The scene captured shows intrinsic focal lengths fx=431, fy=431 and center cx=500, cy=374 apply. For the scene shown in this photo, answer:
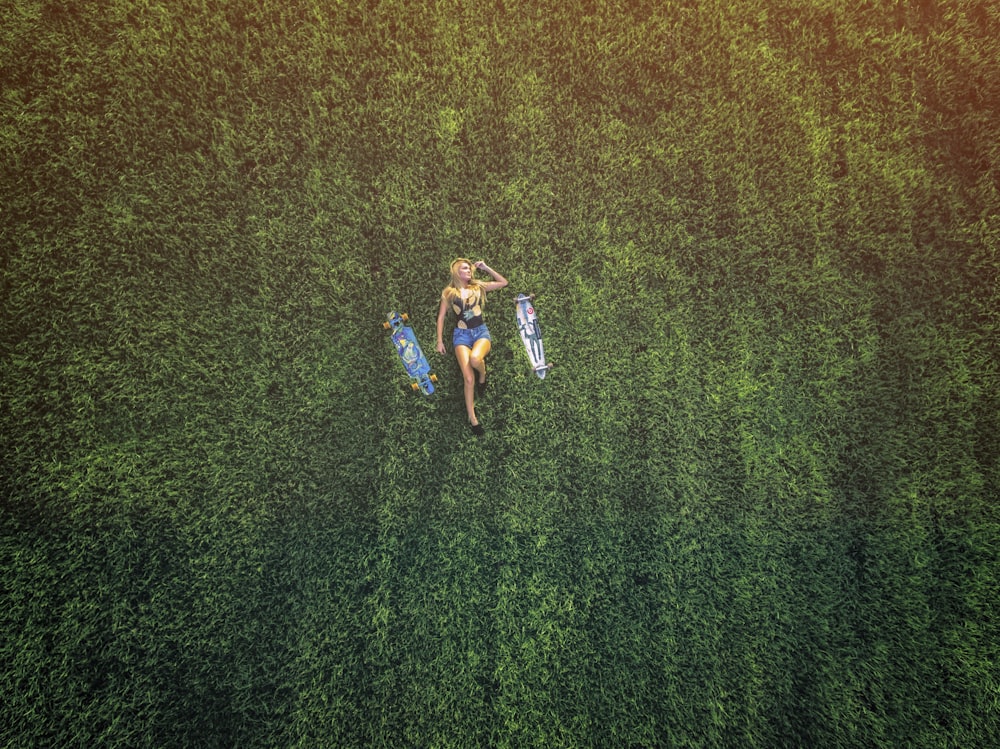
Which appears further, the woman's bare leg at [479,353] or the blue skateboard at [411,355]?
the blue skateboard at [411,355]

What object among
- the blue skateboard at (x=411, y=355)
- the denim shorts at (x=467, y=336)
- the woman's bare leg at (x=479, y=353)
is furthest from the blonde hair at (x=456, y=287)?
the blue skateboard at (x=411, y=355)

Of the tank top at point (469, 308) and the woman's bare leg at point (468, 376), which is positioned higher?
the tank top at point (469, 308)

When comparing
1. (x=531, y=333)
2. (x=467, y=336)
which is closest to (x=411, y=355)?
(x=467, y=336)

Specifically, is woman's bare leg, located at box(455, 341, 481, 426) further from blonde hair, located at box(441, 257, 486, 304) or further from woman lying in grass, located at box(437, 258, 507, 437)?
blonde hair, located at box(441, 257, 486, 304)

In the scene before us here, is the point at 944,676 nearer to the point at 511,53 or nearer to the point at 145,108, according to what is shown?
the point at 511,53

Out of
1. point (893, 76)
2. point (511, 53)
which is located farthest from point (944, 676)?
point (511, 53)

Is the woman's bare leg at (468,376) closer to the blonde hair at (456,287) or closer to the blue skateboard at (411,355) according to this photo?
the blue skateboard at (411,355)
